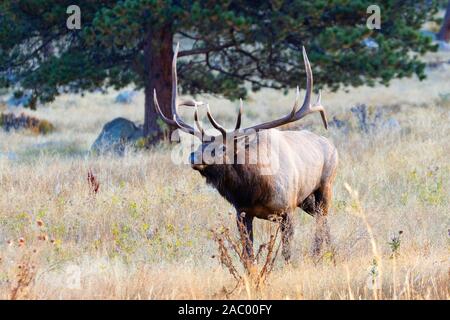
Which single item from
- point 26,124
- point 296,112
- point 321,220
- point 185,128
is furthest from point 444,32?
point 185,128

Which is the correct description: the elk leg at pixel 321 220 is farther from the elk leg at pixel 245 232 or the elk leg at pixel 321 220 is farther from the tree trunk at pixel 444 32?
the tree trunk at pixel 444 32

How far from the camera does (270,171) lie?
726 cm

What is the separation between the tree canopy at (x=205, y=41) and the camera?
42.5ft

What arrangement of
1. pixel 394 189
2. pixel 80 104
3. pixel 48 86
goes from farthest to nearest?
1. pixel 80 104
2. pixel 48 86
3. pixel 394 189

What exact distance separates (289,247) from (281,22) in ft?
22.3

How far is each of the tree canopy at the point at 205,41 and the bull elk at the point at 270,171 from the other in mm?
5158

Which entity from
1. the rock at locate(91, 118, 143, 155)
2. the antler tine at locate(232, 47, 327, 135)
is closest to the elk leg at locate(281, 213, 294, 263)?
the antler tine at locate(232, 47, 327, 135)

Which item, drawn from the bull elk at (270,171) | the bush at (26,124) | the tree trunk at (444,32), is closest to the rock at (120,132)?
the bush at (26,124)

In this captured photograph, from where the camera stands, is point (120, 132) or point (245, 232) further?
point (120, 132)

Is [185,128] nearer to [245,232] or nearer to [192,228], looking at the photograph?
[245,232]

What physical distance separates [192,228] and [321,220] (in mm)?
1369

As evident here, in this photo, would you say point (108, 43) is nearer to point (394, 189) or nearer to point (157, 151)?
point (157, 151)

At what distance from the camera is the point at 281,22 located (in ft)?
43.9
